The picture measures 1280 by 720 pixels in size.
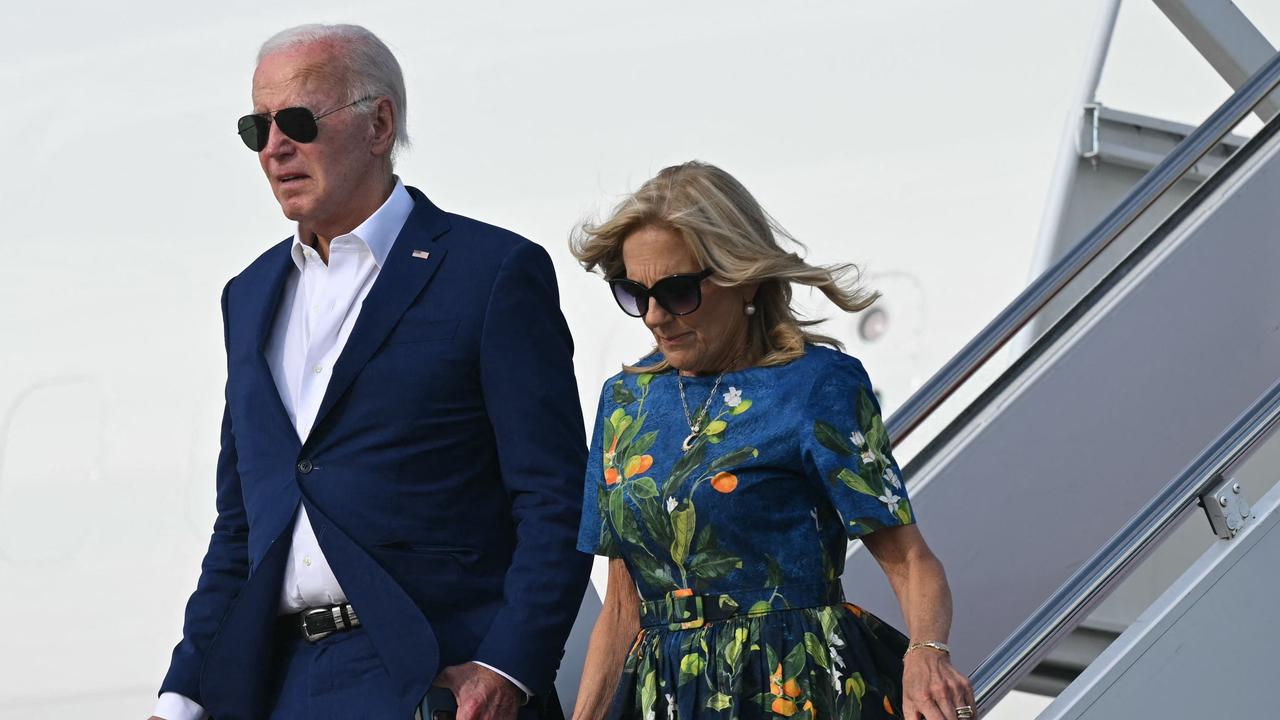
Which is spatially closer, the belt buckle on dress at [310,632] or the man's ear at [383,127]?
the belt buckle on dress at [310,632]

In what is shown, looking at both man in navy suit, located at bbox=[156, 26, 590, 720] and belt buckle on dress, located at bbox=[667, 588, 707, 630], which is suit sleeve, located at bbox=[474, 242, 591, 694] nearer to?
man in navy suit, located at bbox=[156, 26, 590, 720]

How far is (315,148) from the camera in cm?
234

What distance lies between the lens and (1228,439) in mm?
2574

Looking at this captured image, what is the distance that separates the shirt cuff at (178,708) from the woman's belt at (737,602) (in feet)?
2.26

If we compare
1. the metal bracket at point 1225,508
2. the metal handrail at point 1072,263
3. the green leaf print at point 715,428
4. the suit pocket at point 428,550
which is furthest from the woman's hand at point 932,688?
the metal handrail at point 1072,263

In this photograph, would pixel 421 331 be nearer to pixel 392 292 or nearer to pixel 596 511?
pixel 392 292

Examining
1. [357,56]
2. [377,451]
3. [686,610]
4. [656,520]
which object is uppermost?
[357,56]

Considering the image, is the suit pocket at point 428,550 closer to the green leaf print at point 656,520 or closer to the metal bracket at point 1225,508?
the green leaf print at point 656,520

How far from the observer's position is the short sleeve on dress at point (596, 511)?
213cm

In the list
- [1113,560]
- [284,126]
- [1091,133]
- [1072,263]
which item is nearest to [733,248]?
[284,126]

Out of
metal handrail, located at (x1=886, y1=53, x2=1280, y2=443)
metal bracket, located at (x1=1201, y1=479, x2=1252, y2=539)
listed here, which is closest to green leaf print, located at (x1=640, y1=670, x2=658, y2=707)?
metal bracket, located at (x1=1201, y1=479, x2=1252, y2=539)

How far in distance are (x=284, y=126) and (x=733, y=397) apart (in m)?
0.72

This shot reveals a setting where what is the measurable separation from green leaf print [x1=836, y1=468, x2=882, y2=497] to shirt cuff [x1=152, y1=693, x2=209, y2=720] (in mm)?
961

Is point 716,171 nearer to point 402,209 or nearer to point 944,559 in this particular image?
point 402,209
